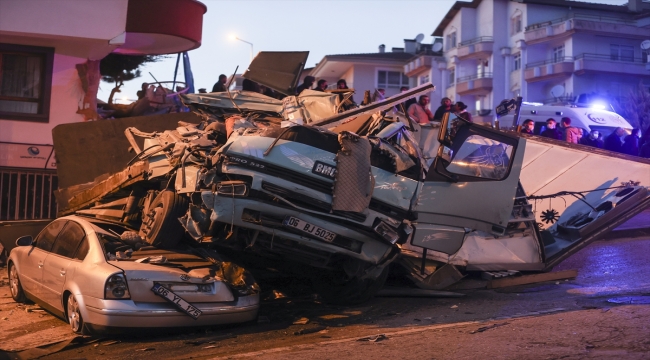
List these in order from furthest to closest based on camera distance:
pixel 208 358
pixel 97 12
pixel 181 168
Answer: pixel 97 12
pixel 181 168
pixel 208 358

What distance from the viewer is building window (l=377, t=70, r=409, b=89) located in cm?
5375

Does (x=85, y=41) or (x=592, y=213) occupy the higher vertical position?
(x=85, y=41)

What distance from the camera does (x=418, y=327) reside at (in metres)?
7.81

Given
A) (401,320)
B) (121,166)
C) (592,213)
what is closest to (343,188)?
(401,320)

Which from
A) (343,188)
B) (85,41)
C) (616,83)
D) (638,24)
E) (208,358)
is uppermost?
(638,24)

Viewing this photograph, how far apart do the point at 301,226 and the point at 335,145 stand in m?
0.96

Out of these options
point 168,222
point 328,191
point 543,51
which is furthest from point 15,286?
point 543,51

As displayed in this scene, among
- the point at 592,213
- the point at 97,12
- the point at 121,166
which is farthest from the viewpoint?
the point at 97,12

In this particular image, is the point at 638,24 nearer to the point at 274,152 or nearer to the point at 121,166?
the point at 121,166

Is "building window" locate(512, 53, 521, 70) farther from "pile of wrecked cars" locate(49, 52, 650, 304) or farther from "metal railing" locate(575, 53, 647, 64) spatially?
"pile of wrecked cars" locate(49, 52, 650, 304)

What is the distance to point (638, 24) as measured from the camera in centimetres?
5316

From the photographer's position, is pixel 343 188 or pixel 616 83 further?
pixel 616 83

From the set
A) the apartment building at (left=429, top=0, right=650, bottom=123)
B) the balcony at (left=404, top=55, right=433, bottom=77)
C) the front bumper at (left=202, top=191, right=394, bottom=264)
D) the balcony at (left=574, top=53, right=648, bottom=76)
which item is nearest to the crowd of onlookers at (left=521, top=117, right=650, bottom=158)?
the front bumper at (left=202, top=191, right=394, bottom=264)

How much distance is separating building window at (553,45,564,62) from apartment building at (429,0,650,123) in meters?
0.07
